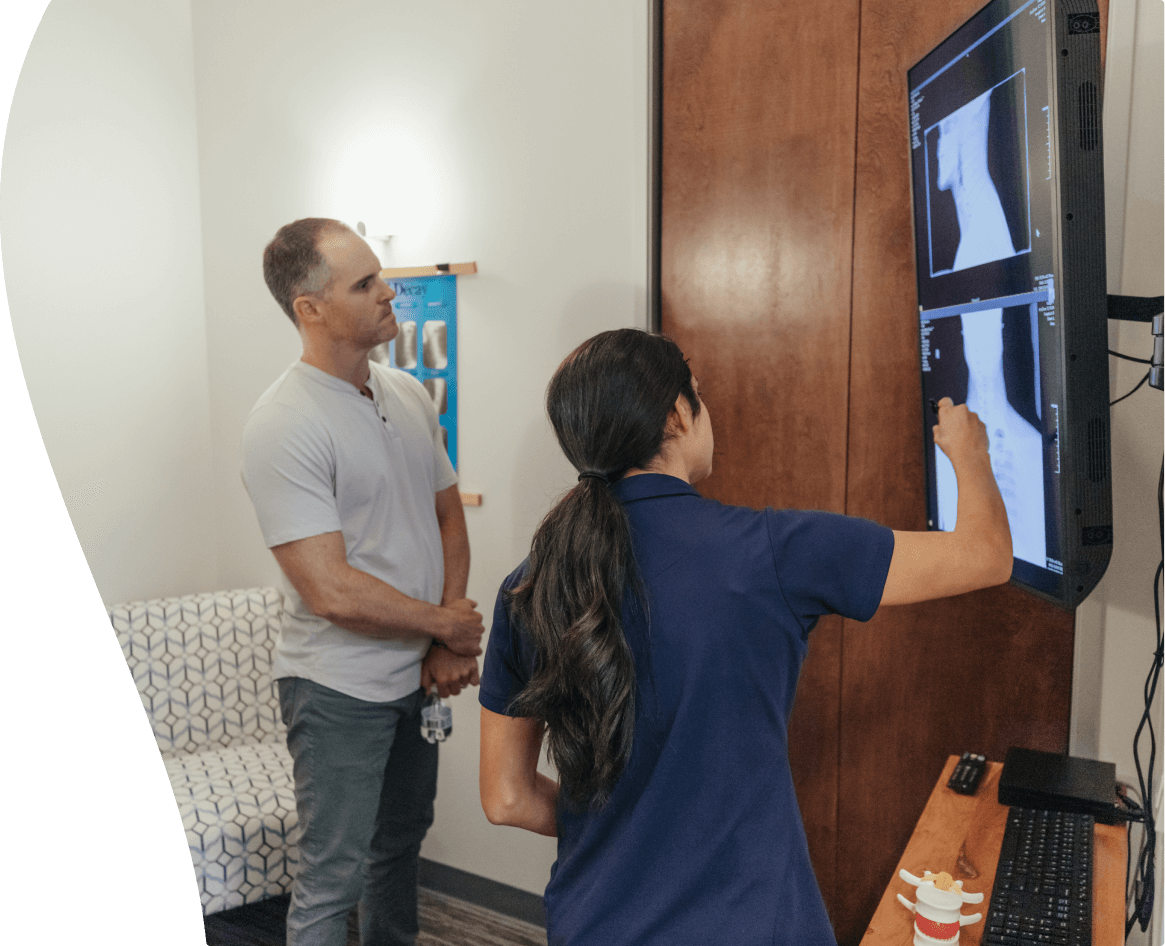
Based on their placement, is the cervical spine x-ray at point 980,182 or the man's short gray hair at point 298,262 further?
the man's short gray hair at point 298,262

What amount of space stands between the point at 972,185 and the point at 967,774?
43.0 inches

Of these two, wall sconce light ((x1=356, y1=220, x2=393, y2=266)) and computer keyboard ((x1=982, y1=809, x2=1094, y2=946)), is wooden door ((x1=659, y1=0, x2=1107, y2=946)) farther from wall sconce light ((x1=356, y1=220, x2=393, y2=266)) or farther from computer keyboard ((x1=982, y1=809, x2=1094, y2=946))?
wall sconce light ((x1=356, y1=220, x2=393, y2=266))

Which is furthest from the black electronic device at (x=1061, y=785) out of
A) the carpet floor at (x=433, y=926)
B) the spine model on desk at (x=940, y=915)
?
the carpet floor at (x=433, y=926)

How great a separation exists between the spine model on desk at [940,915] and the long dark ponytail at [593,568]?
19.6 inches

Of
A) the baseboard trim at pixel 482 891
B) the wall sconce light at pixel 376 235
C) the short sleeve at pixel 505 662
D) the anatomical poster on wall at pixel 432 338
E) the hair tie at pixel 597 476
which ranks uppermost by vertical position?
the wall sconce light at pixel 376 235

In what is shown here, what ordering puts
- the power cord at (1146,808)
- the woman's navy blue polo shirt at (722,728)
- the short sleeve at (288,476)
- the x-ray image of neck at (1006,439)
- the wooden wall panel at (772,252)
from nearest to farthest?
the woman's navy blue polo shirt at (722,728), the x-ray image of neck at (1006,439), the power cord at (1146,808), the short sleeve at (288,476), the wooden wall panel at (772,252)

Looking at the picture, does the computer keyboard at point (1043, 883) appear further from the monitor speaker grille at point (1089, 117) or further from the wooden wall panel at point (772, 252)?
the monitor speaker grille at point (1089, 117)

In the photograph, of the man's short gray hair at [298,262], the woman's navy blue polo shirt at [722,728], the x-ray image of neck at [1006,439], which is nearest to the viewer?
the woman's navy blue polo shirt at [722,728]

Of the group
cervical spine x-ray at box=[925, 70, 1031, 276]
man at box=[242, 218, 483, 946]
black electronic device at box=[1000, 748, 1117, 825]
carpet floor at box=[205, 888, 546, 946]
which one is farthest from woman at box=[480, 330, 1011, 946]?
carpet floor at box=[205, 888, 546, 946]

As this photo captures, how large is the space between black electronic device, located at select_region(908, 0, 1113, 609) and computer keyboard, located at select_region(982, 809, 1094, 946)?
39 cm

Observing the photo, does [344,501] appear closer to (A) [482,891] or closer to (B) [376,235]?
(B) [376,235]

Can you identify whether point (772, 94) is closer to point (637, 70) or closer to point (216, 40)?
point (637, 70)

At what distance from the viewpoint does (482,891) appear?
2.78 metres

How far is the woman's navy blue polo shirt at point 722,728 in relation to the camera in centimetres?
102
